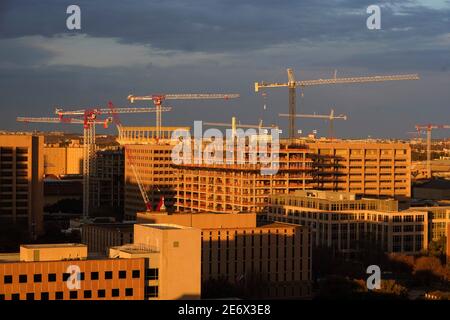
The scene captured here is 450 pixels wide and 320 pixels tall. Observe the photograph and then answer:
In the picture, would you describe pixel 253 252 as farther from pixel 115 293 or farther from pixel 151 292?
pixel 115 293

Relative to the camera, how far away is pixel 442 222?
53.0 m

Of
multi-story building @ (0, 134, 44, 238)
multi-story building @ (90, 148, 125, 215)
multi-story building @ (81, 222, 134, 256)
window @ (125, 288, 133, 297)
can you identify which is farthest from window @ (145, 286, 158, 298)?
multi-story building @ (90, 148, 125, 215)

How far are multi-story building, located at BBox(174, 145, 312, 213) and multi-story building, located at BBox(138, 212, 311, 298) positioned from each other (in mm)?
17848

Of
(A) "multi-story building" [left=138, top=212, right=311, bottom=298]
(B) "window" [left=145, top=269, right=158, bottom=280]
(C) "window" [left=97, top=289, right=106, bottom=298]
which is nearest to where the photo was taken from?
(C) "window" [left=97, top=289, right=106, bottom=298]

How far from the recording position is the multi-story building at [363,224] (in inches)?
1994

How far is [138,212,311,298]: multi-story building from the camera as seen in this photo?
40.3 meters

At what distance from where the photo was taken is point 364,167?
70250 millimetres

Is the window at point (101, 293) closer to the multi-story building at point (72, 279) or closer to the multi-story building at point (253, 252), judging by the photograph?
the multi-story building at point (72, 279)

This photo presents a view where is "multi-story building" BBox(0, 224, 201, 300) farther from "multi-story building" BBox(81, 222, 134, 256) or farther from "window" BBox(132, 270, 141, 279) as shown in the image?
"multi-story building" BBox(81, 222, 134, 256)

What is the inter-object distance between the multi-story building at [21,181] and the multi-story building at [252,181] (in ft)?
30.3

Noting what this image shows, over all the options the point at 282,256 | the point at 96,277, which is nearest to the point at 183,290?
the point at 96,277

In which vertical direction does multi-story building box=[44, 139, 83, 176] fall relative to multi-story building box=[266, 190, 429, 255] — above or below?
above

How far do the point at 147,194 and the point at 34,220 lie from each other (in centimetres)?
1153
